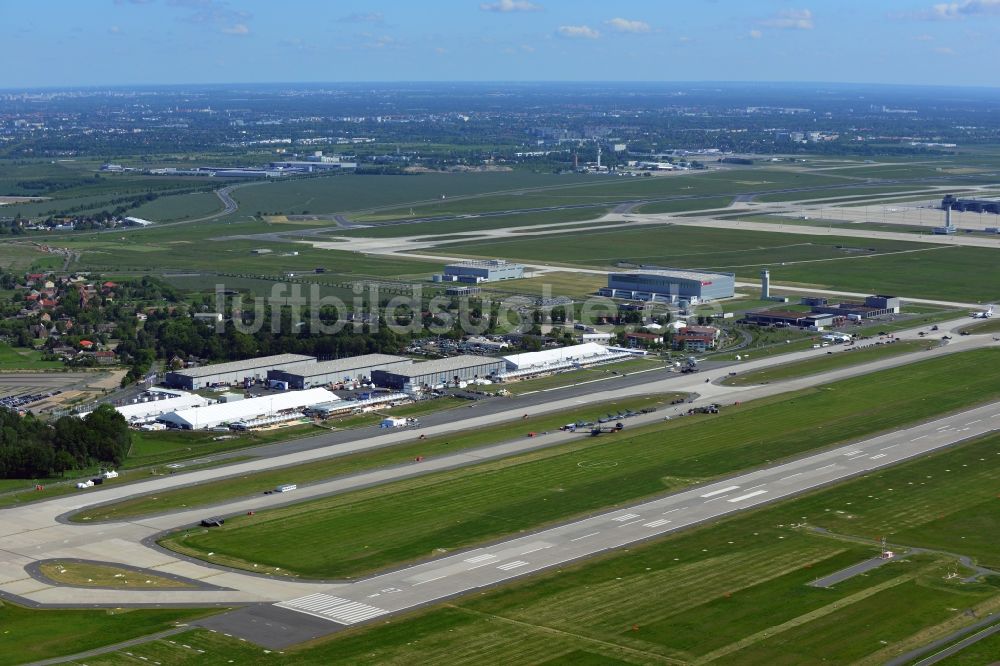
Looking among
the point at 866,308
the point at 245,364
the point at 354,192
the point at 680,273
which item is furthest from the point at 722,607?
the point at 354,192

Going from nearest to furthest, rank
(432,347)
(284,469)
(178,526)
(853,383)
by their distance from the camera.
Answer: (178,526) → (284,469) → (853,383) → (432,347)

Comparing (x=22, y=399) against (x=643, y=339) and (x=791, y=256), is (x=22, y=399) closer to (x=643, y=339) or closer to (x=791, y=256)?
(x=643, y=339)

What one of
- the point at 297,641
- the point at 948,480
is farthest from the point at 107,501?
the point at 948,480

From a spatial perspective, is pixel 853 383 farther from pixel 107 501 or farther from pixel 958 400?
pixel 107 501

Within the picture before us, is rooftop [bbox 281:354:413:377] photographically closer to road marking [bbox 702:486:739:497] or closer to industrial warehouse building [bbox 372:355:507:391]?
industrial warehouse building [bbox 372:355:507:391]

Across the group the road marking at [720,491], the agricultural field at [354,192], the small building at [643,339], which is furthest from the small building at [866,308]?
the agricultural field at [354,192]

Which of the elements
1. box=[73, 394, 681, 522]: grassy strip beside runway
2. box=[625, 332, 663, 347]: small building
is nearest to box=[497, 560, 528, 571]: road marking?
Result: box=[73, 394, 681, 522]: grassy strip beside runway

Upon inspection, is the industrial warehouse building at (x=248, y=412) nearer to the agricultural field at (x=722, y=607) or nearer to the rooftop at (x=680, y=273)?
the agricultural field at (x=722, y=607)
